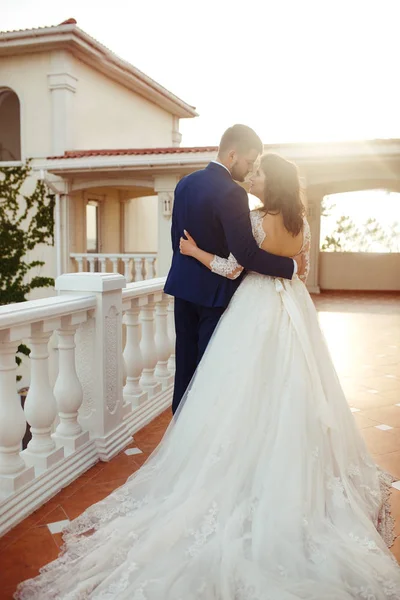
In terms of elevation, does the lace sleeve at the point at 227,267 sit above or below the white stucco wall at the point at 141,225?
below

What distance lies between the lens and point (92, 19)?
12242mm

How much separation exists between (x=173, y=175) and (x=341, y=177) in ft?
12.1

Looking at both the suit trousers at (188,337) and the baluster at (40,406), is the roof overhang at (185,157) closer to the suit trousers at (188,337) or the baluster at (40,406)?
the suit trousers at (188,337)

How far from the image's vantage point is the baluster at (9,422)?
2.45 m

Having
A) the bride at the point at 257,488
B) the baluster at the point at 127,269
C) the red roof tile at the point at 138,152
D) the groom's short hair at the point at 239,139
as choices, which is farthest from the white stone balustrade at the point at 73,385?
the baluster at the point at 127,269

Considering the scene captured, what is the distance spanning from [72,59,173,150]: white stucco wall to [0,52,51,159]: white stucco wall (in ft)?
2.33

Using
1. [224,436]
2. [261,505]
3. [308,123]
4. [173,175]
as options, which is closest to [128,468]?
[224,436]

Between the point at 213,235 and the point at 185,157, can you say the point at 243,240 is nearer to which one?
the point at 213,235

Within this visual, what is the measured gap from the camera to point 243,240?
8.02 feet

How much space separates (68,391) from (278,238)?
59.2 inches

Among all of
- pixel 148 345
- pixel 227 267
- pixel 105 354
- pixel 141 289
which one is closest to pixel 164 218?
pixel 148 345

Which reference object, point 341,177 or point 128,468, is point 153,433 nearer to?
point 128,468

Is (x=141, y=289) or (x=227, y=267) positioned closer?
(x=227, y=267)

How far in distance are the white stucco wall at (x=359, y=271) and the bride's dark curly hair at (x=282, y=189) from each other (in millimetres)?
13206
